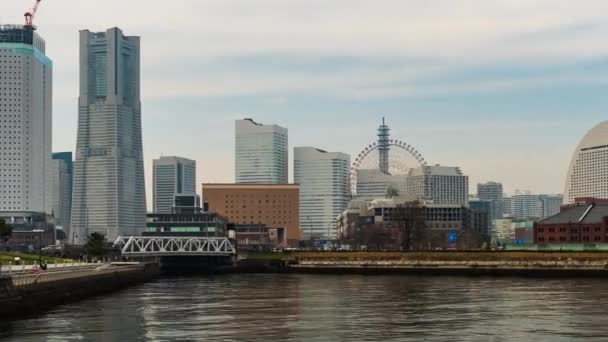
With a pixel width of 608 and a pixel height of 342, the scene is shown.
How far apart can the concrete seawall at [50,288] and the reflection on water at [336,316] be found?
9.44ft

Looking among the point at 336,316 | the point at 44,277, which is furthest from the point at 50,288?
the point at 336,316

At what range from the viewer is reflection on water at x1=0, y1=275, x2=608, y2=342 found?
7388 cm

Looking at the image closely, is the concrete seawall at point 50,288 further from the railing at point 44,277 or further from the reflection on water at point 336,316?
the reflection on water at point 336,316

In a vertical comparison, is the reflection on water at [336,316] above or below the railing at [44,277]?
below

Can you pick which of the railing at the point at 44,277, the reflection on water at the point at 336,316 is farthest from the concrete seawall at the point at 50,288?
the reflection on water at the point at 336,316

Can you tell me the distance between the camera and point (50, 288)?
365 feet

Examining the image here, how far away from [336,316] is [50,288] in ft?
125

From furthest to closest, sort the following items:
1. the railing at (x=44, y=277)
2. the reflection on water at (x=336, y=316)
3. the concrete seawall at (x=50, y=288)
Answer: the railing at (x=44, y=277)
the concrete seawall at (x=50, y=288)
the reflection on water at (x=336, y=316)

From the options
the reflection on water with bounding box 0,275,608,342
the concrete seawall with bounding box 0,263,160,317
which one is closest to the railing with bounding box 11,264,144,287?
the concrete seawall with bounding box 0,263,160,317

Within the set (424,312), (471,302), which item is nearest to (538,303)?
(471,302)

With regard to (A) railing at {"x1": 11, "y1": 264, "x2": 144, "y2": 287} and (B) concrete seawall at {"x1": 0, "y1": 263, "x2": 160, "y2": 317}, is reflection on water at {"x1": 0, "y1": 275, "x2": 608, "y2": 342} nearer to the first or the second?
(B) concrete seawall at {"x1": 0, "y1": 263, "x2": 160, "y2": 317}

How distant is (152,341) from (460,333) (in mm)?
22986

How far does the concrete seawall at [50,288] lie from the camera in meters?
91.8

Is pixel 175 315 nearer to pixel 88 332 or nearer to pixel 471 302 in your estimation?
pixel 88 332
